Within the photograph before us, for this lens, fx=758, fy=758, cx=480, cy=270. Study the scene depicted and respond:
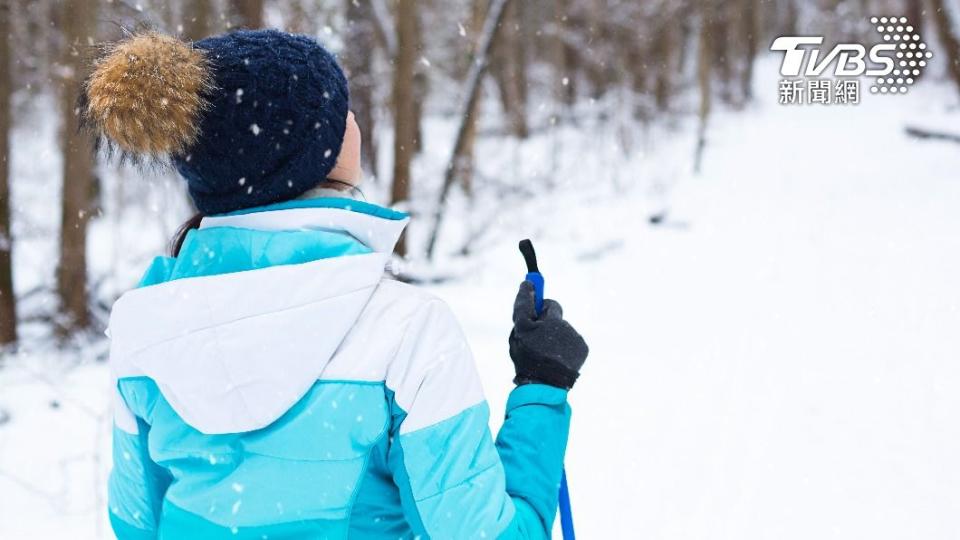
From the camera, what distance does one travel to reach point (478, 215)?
34.3 ft

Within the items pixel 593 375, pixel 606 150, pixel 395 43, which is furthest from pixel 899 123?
pixel 593 375

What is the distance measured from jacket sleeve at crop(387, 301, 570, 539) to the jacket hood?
4.9 inches

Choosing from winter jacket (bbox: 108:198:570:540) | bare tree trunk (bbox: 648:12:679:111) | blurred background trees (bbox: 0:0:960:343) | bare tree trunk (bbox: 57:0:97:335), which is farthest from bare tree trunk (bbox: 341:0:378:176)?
winter jacket (bbox: 108:198:570:540)

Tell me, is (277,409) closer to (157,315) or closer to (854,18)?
(157,315)

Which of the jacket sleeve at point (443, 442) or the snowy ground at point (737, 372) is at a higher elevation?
the jacket sleeve at point (443, 442)

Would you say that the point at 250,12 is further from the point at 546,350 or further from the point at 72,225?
the point at 546,350

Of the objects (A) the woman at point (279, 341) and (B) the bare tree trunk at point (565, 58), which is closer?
(A) the woman at point (279, 341)

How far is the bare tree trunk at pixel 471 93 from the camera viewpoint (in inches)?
307

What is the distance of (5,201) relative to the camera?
6.27 metres

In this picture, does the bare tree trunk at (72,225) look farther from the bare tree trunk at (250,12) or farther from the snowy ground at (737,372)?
the bare tree trunk at (250,12)

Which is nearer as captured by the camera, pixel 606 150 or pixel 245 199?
pixel 245 199

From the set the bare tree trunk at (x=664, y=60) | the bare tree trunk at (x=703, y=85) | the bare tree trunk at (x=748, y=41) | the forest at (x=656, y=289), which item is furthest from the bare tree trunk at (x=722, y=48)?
the bare tree trunk at (x=703, y=85)

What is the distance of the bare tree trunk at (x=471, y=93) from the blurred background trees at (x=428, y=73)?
2 centimetres

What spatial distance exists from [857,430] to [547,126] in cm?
1477
